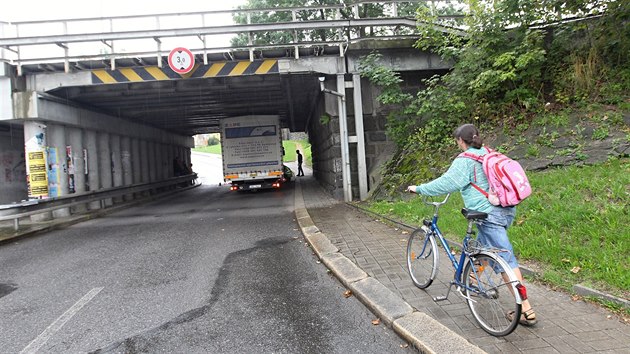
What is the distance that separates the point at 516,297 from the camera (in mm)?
2979

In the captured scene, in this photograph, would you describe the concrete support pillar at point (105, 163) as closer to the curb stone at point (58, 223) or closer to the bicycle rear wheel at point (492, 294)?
the curb stone at point (58, 223)

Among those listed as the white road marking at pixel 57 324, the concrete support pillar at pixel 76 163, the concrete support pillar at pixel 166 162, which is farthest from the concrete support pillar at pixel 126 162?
the white road marking at pixel 57 324

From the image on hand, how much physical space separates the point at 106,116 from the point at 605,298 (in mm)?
17208

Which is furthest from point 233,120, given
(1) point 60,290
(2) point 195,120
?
(1) point 60,290

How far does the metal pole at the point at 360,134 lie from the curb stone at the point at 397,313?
6.27m

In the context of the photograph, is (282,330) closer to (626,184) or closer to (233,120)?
(626,184)

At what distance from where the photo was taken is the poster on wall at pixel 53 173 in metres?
12.4

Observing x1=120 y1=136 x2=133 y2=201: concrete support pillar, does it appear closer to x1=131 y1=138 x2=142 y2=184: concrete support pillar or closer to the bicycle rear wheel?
x1=131 y1=138 x2=142 y2=184: concrete support pillar

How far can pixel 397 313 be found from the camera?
3793 millimetres

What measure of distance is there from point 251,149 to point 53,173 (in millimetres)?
8087

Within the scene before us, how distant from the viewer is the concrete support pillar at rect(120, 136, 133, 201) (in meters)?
18.0

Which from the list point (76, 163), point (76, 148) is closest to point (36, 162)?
point (76, 163)

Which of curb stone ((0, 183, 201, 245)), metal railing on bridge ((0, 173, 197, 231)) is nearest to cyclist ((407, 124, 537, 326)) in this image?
curb stone ((0, 183, 201, 245))

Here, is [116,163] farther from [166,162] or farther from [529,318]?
[529,318]
